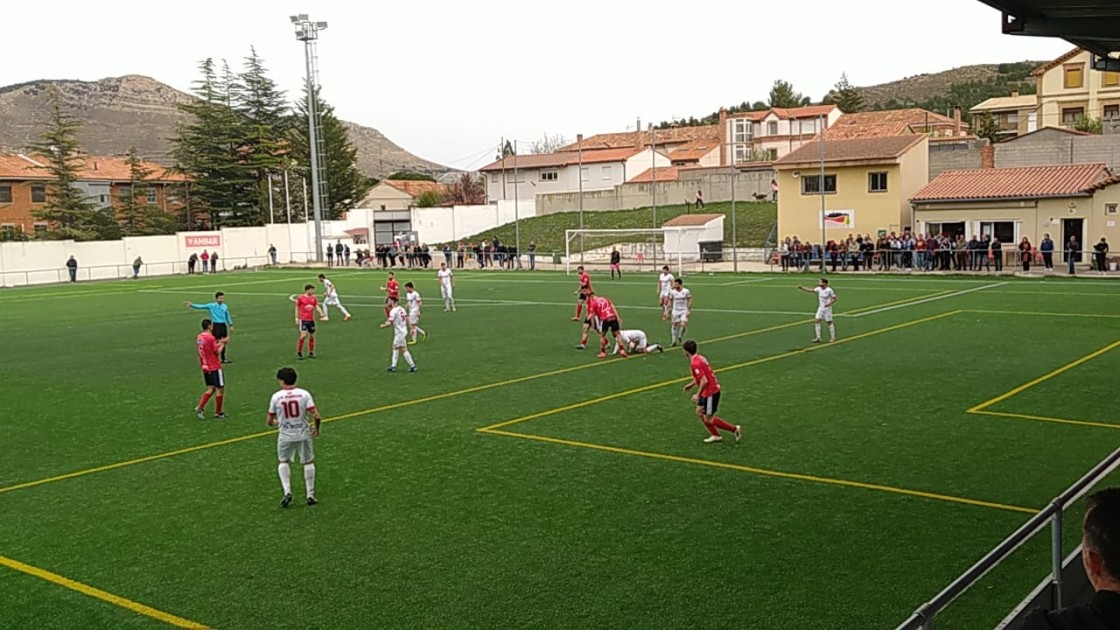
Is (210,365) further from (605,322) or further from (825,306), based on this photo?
(825,306)

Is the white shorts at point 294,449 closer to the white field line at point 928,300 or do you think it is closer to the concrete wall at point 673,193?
the white field line at point 928,300

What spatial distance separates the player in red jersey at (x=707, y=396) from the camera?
48.6 ft

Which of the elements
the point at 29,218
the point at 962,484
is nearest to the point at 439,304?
the point at 962,484

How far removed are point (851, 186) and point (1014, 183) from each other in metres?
8.97

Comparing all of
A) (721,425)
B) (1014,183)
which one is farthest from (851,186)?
(721,425)

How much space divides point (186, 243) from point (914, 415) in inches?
2684

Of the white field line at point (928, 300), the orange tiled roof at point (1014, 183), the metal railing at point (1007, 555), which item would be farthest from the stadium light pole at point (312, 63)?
the metal railing at point (1007, 555)

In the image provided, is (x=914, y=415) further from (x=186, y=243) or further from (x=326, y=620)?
(x=186, y=243)

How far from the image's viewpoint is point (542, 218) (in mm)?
87062

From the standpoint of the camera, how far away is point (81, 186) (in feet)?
290

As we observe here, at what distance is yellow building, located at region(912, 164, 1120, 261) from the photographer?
47.1 metres

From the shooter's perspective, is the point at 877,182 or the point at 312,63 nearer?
the point at 877,182

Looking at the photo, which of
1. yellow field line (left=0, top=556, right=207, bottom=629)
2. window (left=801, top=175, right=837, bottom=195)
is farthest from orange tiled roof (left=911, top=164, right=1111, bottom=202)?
yellow field line (left=0, top=556, right=207, bottom=629)

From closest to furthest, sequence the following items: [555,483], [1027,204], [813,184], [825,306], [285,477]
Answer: [285,477] → [555,483] → [825,306] → [1027,204] → [813,184]
